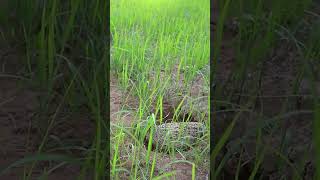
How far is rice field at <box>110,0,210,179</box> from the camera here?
90 cm

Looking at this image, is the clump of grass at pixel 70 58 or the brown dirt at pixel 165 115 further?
the brown dirt at pixel 165 115

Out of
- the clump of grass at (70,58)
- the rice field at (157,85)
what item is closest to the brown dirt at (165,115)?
the rice field at (157,85)

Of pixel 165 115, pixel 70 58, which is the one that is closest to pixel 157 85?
pixel 165 115

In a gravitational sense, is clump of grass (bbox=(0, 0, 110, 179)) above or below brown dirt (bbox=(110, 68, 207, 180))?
above

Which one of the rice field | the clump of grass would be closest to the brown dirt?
the rice field

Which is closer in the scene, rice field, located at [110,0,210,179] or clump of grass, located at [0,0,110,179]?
clump of grass, located at [0,0,110,179]

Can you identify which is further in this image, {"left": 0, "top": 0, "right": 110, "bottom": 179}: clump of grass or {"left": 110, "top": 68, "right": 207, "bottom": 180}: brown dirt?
{"left": 110, "top": 68, "right": 207, "bottom": 180}: brown dirt

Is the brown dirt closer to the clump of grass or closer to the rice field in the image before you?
the rice field

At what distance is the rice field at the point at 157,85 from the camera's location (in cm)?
90

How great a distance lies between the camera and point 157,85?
43.0 inches

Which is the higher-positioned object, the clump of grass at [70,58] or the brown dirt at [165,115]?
the clump of grass at [70,58]

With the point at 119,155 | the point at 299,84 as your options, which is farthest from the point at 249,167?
the point at 119,155

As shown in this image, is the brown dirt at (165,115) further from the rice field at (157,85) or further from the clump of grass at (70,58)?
the clump of grass at (70,58)

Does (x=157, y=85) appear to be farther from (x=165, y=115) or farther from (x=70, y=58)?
(x=70, y=58)
